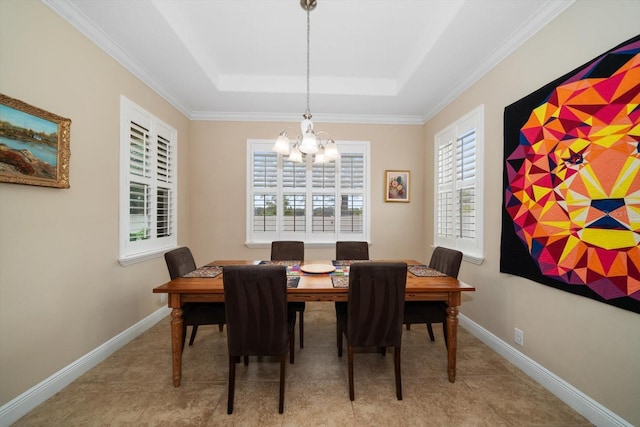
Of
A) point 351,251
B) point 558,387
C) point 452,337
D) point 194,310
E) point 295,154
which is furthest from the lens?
point 351,251

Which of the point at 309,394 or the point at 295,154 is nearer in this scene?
the point at 309,394

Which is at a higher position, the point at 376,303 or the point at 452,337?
the point at 376,303

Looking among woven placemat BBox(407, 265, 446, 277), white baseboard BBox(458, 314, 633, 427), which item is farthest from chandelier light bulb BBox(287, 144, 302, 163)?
white baseboard BBox(458, 314, 633, 427)

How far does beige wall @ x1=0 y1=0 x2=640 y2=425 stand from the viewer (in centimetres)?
151

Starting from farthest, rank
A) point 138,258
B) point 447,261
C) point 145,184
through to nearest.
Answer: point 145,184 → point 138,258 → point 447,261

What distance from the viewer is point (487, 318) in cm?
250

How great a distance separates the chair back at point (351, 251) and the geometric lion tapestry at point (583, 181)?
53.8 inches

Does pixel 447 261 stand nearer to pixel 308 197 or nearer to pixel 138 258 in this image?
pixel 308 197

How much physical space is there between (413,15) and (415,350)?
9.93 ft

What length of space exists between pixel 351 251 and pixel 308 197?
4.27 ft

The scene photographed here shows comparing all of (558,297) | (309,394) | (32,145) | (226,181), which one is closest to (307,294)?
(309,394)

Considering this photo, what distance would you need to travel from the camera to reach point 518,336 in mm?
2111

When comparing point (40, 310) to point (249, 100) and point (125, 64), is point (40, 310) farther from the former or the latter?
point (249, 100)

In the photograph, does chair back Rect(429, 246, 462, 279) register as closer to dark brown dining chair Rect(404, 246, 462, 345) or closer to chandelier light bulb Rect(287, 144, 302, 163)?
dark brown dining chair Rect(404, 246, 462, 345)
